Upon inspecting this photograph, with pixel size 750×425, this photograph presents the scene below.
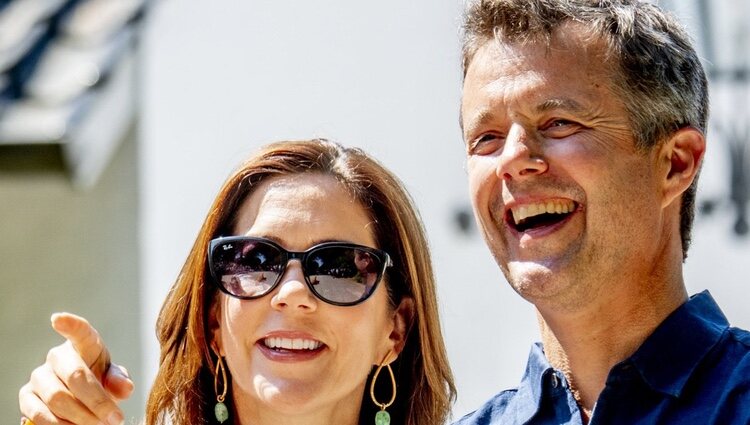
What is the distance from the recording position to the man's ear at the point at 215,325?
313 centimetres

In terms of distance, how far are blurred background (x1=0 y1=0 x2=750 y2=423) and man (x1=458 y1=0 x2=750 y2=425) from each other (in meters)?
1.79

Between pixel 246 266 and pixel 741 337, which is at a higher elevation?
pixel 246 266

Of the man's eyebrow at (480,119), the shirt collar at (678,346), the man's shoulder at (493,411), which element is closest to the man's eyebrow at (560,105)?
the man's eyebrow at (480,119)

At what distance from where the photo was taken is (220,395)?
3172 mm

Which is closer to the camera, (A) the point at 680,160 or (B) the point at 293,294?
(A) the point at 680,160

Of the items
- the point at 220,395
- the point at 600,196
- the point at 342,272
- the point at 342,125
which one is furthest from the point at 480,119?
the point at 342,125

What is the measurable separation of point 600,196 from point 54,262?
3084 millimetres

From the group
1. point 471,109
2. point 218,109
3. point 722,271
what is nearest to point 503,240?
point 471,109

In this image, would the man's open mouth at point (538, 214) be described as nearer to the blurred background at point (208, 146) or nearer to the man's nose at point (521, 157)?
the man's nose at point (521, 157)

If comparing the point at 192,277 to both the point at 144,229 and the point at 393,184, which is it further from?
the point at 144,229

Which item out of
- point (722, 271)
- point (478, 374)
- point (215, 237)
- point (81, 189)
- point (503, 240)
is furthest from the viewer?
point (81, 189)

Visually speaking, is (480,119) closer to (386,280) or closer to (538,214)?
(538,214)

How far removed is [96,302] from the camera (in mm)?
5289

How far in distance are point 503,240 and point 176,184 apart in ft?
8.73
